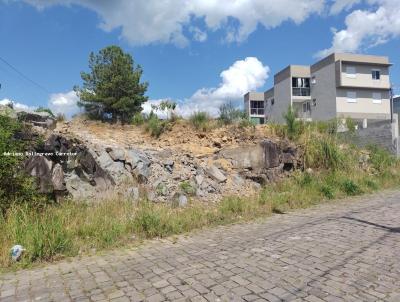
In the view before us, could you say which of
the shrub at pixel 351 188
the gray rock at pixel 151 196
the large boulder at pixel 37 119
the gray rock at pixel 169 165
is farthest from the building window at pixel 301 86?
the gray rock at pixel 151 196

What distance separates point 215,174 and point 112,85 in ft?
43.9

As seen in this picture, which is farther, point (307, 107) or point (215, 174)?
point (307, 107)

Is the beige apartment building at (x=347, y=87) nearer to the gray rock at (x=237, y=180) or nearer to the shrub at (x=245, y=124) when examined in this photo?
the shrub at (x=245, y=124)

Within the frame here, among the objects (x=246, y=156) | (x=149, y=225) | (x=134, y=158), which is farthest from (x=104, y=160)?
(x=246, y=156)

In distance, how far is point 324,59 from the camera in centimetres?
4462

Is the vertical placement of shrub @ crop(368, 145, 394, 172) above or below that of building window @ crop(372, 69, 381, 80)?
below

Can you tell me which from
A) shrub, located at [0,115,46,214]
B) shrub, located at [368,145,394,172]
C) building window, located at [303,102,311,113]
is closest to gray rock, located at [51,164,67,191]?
shrub, located at [0,115,46,214]

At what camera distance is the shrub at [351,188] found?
11322 millimetres

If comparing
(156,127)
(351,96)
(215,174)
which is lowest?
(215,174)

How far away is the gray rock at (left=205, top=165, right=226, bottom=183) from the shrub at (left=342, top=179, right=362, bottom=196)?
3.88 m

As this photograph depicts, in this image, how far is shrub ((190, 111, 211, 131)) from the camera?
1298 centimetres

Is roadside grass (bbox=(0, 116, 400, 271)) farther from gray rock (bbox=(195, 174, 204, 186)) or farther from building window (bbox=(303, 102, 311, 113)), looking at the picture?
building window (bbox=(303, 102, 311, 113))

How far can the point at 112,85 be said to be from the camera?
71.3 feet

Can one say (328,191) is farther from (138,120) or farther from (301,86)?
(301,86)
